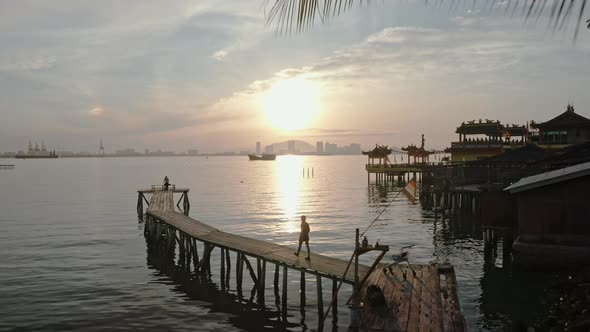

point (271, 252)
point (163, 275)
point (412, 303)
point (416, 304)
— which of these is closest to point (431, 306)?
point (416, 304)

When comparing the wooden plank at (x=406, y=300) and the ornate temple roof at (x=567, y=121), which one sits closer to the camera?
the wooden plank at (x=406, y=300)

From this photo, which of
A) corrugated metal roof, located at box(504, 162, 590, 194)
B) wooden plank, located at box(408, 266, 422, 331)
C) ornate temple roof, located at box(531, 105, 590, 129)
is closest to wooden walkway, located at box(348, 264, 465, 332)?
wooden plank, located at box(408, 266, 422, 331)

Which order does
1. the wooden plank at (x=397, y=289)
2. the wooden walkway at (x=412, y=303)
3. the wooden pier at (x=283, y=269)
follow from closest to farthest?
the wooden walkway at (x=412, y=303), the wooden plank at (x=397, y=289), the wooden pier at (x=283, y=269)

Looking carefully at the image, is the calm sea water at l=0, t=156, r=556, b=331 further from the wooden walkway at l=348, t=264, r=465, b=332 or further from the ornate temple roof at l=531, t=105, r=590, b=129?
the ornate temple roof at l=531, t=105, r=590, b=129

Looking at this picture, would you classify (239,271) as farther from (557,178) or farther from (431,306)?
(557,178)

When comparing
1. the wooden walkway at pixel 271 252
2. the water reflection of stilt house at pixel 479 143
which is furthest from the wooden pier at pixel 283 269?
the water reflection of stilt house at pixel 479 143

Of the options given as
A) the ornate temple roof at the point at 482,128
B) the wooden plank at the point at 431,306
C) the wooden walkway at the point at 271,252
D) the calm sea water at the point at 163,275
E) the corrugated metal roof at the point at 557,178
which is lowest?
the calm sea water at the point at 163,275

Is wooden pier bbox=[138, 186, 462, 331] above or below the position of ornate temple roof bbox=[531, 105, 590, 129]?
below

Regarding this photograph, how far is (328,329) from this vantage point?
18906 mm

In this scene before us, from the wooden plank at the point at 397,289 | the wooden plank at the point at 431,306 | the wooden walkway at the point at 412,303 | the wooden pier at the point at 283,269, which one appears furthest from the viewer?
the wooden pier at the point at 283,269

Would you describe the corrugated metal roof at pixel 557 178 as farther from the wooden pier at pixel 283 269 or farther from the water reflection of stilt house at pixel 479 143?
the water reflection of stilt house at pixel 479 143

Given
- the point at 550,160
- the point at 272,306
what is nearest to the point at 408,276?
the point at 272,306

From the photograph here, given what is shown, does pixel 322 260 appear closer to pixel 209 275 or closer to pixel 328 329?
pixel 328 329

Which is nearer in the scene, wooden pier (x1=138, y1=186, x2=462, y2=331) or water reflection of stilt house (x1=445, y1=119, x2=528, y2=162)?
wooden pier (x1=138, y1=186, x2=462, y2=331)
